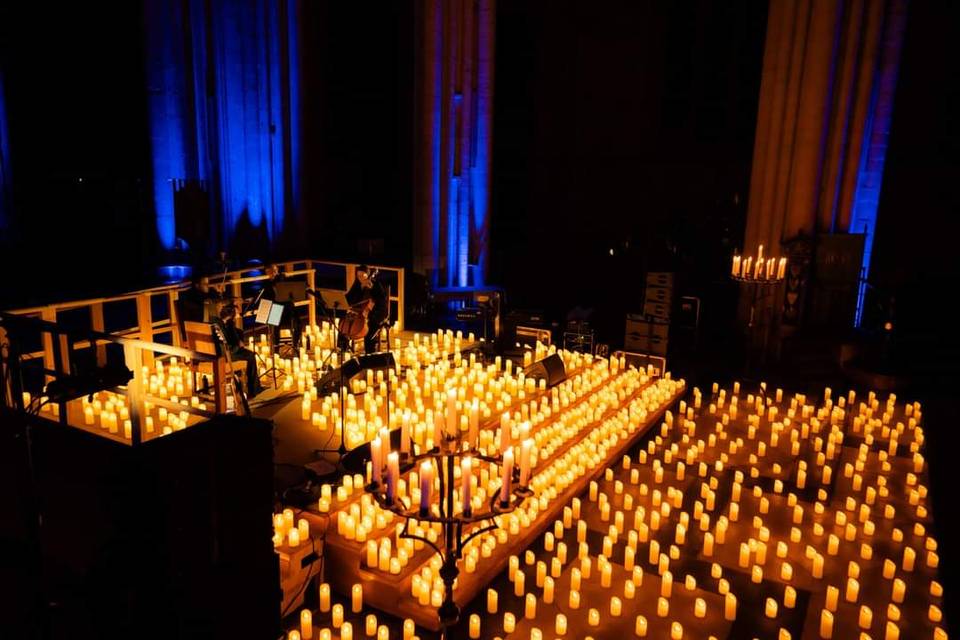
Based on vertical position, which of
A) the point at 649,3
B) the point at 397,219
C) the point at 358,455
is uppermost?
the point at 649,3

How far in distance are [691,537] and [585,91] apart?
31.6ft

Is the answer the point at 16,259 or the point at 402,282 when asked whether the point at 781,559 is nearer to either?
the point at 402,282

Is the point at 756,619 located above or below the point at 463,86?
below

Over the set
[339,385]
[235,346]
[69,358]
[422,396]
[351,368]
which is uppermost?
[69,358]

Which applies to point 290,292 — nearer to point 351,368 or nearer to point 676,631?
point 351,368

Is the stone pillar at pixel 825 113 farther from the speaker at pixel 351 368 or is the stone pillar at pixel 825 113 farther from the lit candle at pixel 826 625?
the lit candle at pixel 826 625

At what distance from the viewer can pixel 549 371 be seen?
8820 millimetres

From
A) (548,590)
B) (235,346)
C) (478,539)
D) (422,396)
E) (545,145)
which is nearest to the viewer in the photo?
(548,590)

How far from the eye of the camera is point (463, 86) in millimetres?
13734

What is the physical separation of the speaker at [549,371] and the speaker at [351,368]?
1863 millimetres

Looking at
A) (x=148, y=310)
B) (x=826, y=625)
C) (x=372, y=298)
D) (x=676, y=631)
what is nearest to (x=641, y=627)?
(x=676, y=631)

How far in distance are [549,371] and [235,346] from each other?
12.1 feet

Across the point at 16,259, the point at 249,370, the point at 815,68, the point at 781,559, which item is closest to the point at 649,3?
the point at 815,68

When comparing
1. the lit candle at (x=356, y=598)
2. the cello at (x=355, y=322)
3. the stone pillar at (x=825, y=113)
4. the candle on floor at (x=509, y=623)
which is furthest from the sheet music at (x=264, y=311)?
the stone pillar at (x=825, y=113)
